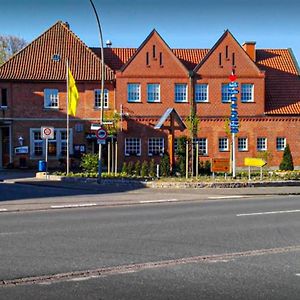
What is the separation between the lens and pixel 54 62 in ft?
148

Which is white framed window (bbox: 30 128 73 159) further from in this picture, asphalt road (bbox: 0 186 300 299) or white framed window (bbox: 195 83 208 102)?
asphalt road (bbox: 0 186 300 299)

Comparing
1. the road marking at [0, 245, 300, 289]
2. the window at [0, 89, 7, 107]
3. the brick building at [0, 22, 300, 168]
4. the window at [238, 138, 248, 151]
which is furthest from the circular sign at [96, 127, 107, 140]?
the window at [238, 138, 248, 151]

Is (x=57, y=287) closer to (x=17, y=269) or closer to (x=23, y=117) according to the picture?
(x=17, y=269)

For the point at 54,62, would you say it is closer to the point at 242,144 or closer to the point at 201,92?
the point at 201,92

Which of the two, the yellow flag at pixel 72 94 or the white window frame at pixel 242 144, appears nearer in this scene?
the yellow flag at pixel 72 94

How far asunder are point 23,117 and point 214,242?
3497cm

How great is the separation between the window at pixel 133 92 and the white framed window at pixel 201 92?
15.8 feet

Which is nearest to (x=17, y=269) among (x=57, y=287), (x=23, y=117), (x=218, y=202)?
(x=57, y=287)

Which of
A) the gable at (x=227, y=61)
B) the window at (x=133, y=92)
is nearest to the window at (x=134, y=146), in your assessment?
the window at (x=133, y=92)

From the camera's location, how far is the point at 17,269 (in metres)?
8.28

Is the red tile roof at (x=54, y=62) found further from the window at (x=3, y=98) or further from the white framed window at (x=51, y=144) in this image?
the white framed window at (x=51, y=144)

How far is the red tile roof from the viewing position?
4400 centimetres

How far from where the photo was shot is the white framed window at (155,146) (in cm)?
4497

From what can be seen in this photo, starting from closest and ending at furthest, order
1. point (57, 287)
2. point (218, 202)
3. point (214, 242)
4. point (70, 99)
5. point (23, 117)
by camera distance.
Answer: point (57, 287) < point (214, 242) < point (218, 202) < point (70, 99) < point (23, 117)
